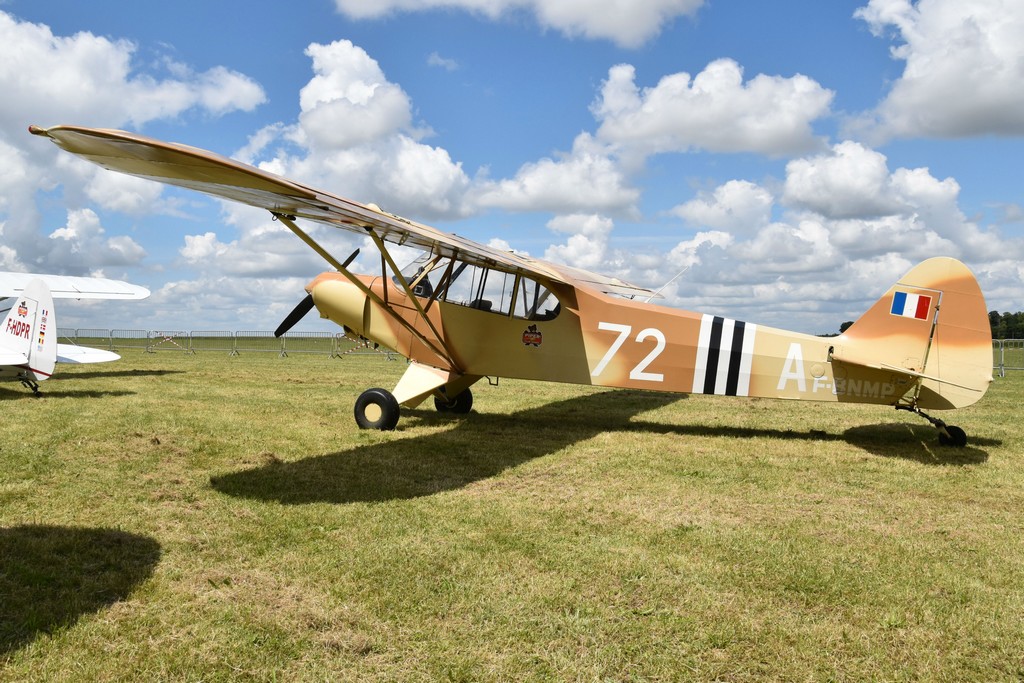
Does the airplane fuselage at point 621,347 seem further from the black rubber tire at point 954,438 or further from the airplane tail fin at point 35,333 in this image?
the airplane tail fin at point 35,333

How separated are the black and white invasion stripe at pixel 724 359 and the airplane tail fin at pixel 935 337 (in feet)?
3.64

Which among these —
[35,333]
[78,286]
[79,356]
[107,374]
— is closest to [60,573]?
[35,333]

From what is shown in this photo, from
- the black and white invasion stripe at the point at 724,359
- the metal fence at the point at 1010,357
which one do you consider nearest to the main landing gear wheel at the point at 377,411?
the black and white invasion stripe at the point at 724,359

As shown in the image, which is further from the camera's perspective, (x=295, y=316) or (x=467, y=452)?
(x=295, y=316)

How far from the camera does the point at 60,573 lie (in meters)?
4.05

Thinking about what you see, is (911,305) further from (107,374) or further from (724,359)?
(107,374)

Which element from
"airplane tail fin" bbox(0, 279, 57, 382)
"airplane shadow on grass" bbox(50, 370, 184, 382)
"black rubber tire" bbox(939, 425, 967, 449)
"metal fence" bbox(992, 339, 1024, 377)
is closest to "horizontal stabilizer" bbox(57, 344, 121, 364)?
"airplane shadow on grass" bbox(50, 370, 184, 382)

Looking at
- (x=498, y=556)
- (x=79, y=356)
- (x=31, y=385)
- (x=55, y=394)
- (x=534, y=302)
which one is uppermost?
(x=534, y=302)

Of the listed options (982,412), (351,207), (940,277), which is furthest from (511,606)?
(982,412)

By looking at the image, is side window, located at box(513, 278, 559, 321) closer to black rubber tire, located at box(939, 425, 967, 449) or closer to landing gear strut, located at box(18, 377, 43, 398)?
black rubber tire, located at box(939, 425, 967, 449)

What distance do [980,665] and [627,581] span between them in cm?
178

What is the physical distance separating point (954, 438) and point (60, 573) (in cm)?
979

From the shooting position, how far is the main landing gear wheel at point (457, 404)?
447 inches

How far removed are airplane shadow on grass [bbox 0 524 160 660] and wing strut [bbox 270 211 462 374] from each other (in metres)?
3.86
